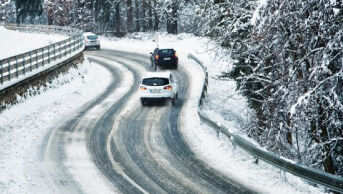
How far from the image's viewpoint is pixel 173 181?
1210 centimetres

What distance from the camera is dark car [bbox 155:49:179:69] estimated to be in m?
32.6

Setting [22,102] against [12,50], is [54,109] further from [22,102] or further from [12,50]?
[12,50]

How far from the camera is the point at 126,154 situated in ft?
48.3

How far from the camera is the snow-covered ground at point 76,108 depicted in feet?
39.8

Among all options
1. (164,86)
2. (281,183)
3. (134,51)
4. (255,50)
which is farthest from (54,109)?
(134,51)

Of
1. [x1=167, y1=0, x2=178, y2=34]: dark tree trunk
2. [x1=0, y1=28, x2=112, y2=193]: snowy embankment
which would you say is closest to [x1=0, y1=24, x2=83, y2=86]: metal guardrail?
[x1=0, y1=28, x2=112, y2=193]: snowy embankment

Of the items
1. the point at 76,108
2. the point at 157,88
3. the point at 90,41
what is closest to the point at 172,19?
the point at 90,41

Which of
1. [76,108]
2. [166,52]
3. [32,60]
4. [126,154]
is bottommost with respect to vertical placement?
[76,108]

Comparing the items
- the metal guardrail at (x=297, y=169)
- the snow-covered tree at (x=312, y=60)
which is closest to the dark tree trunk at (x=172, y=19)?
the metal guardrail at (x=297, y=169)

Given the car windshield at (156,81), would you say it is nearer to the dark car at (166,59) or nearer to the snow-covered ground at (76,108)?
the snow-covered ground at (76,108)

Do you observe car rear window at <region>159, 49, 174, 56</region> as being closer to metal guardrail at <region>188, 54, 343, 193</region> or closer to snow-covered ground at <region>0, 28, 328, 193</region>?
snow-covered ground at <region>0, 28, 328, 193</region>

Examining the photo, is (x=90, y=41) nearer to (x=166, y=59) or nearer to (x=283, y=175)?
(x=166, y=59)

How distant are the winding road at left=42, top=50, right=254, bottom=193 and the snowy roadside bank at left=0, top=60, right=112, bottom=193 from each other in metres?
0.46

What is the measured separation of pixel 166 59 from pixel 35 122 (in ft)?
48.6
